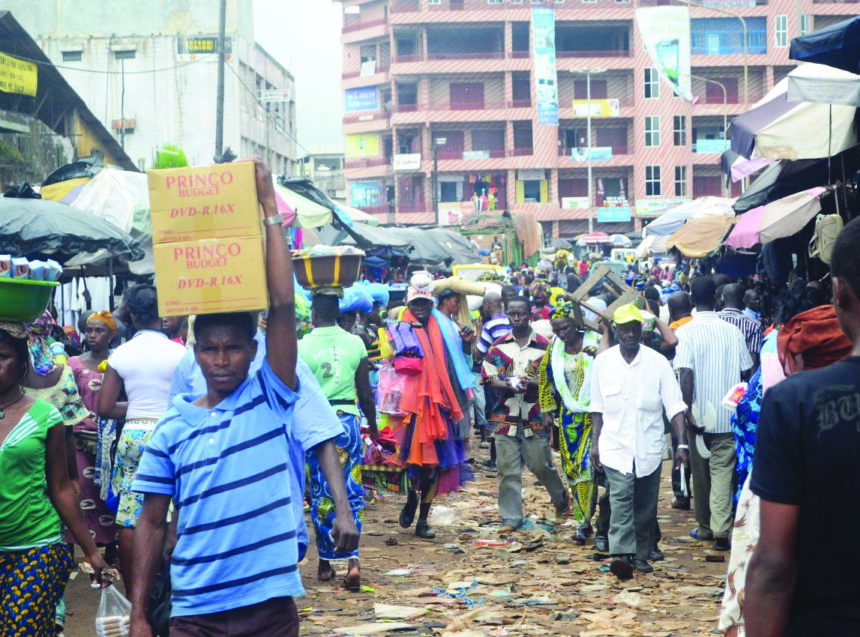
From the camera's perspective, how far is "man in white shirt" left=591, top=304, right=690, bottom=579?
8.76 metres

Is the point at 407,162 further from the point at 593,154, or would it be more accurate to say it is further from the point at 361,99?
the point at 593,154

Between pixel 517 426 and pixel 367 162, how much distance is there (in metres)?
68.2

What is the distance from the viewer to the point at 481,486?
13.5 metres

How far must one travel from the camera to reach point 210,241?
157 inches

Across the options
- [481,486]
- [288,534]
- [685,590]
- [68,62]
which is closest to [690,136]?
[68,62]

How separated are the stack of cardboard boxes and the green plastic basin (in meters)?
1.32

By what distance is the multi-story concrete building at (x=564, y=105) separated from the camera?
2837 inches

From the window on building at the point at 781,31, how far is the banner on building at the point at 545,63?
13718 millimetres

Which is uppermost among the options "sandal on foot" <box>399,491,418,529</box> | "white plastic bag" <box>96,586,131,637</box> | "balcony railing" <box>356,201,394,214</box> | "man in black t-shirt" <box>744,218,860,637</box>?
"balcony railing" <box>356,201,394,214</box>

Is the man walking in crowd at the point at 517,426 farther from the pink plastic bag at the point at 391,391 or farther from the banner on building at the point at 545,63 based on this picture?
the banner on building at the point at 545,63

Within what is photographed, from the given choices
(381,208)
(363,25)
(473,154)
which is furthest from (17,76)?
(363,25)

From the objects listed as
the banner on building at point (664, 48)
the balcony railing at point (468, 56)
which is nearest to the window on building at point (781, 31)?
the balcony railing at point (468, 56)

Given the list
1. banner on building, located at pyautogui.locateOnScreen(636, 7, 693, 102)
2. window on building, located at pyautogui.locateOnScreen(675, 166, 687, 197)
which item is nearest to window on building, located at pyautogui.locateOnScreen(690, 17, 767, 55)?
window on building, located at pyautogui.locateOnScreen(675, 166, 687, 197)

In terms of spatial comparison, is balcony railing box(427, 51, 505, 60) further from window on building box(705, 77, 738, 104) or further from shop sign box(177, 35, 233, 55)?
shop sign box(177, 35, 233, 55)
